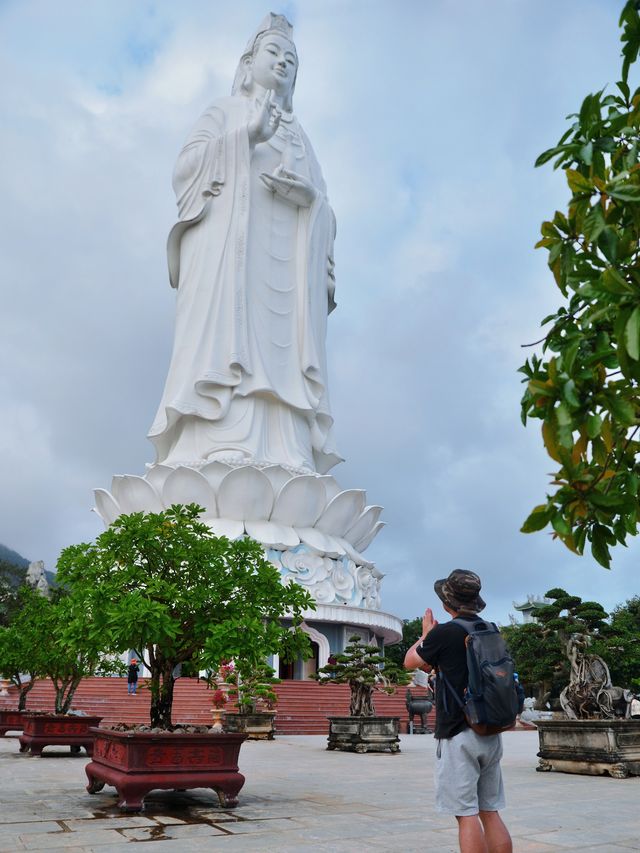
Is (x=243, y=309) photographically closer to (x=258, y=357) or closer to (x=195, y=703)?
(x=258, y=357)

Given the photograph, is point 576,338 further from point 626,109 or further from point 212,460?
point 212,460

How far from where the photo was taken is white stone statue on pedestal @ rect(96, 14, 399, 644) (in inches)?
853

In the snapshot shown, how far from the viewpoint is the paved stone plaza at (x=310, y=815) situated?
4484mm

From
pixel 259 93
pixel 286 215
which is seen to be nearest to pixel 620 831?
pixel 286 215

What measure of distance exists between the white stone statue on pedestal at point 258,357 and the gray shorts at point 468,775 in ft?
58.4

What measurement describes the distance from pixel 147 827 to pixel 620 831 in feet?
9.53

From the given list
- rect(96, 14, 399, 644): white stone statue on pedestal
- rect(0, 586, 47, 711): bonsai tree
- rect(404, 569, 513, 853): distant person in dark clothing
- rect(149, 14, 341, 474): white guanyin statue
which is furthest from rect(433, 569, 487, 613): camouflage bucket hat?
rect(149, 14, 341, 474): white guanyin statue

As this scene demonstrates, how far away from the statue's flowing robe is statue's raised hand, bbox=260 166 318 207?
0.26 meters

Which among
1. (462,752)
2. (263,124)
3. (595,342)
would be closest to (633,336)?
(595,342)

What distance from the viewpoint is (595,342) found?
213 cm

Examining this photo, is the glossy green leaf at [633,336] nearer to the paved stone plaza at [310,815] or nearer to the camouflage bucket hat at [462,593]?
the camouflage bucket hat at [462,593]

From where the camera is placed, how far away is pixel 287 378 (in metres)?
23.7

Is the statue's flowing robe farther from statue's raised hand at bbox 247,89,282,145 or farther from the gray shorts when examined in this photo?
the gray shorts

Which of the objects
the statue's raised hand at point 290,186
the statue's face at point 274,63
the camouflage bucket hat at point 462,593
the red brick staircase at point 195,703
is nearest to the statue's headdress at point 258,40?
the statue's face at point 274,63
